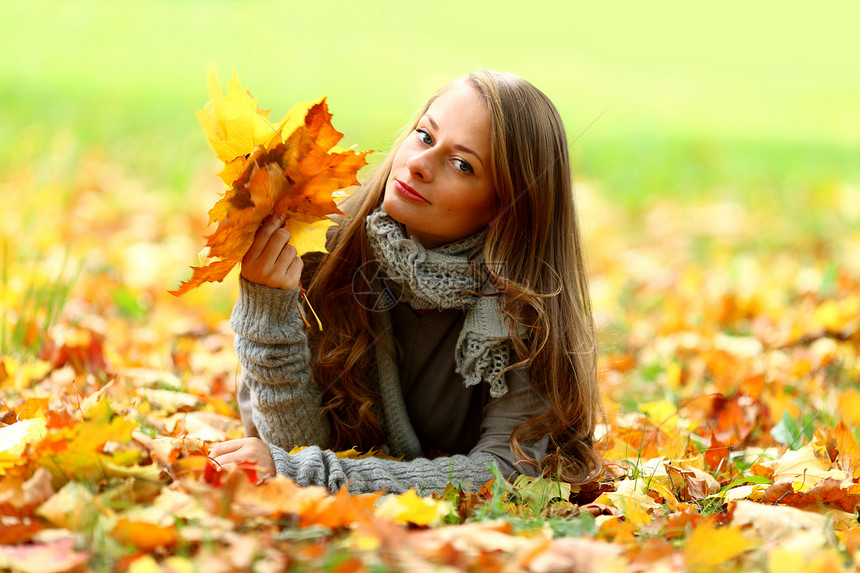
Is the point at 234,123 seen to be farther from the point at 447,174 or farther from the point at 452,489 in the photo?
the point at 452,489

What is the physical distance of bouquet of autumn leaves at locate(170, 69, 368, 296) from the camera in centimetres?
166

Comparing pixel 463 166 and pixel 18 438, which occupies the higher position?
pixel 463 166

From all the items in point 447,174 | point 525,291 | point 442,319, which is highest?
point 447,174

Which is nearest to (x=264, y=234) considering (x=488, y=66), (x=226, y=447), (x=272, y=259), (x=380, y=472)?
(x=272, y=259)

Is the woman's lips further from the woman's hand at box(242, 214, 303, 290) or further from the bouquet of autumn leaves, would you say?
the woman's hand at box(242, 214, 303, 290)

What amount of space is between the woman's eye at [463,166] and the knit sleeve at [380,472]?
2.19 feet

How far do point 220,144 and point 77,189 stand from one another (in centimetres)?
346

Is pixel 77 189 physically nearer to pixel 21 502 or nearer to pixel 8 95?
pixel 8 95

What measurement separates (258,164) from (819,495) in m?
1.36

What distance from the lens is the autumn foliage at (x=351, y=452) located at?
1264 mm

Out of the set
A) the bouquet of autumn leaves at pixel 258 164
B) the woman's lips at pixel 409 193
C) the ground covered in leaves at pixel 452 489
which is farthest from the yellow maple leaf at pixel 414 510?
the woman's lips at pixel 409 193

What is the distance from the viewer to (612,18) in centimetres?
1386

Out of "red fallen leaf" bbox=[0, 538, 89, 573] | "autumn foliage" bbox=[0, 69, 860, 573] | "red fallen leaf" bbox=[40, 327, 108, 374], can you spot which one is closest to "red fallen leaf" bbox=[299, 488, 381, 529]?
"autumn foliage" bbox=[0, 69, 860, 573]

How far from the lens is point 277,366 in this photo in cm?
199
